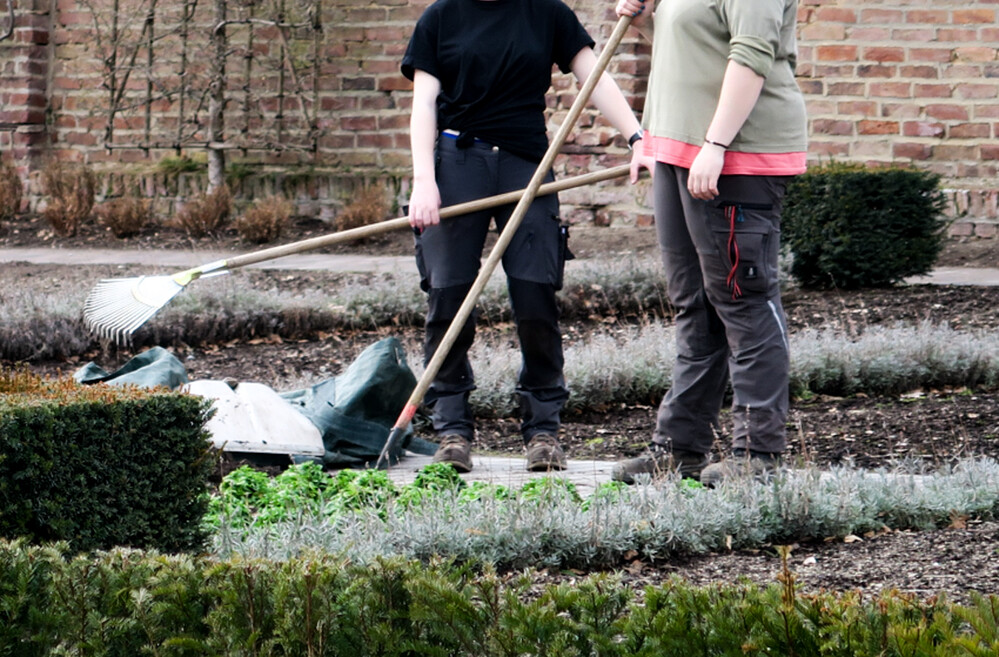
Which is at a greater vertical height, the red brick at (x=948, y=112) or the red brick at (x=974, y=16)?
the red brick at (x=974, y=16)

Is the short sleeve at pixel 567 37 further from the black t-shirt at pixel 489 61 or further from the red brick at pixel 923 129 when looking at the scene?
the red brick at pixel 923 129

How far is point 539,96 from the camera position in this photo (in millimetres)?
4777

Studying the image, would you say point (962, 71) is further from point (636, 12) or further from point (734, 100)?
point (734, 100)

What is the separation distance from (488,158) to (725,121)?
3.52 feet

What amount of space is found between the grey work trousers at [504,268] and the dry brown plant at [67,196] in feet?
28.3

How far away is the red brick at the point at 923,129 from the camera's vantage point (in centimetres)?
1074

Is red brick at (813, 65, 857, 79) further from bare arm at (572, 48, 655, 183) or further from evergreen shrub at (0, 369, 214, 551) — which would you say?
evergreen shrub at (0, 369, 214, 551)

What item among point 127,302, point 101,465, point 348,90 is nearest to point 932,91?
point 348,90

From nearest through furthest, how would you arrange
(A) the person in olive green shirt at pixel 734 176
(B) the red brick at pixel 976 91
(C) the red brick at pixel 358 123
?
1. (A) the person in olive green shirt at pixel 734 176
2. (B) the red brick at pixel 976 91
3. (C) the red brick at pixel 358 123

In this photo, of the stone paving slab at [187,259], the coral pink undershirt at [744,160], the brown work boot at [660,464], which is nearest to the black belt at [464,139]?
the coral pink undershirt at [744,160]

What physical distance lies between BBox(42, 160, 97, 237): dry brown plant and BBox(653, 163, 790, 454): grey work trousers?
946cm

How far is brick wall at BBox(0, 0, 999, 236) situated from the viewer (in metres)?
10.7

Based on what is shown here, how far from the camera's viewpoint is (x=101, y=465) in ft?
10.1

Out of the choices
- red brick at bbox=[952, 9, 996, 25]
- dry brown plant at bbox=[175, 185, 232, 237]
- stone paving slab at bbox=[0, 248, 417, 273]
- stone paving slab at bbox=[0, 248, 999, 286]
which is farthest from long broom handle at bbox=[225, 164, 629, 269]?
dry brown plant at bbox=[175, 185, 232, 237]
